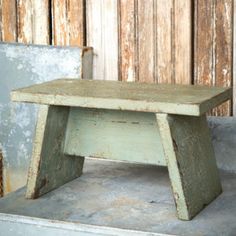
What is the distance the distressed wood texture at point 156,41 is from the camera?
8.16ft

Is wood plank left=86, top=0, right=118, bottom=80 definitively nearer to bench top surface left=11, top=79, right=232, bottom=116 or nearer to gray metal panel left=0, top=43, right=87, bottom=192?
gray metal panel left=0, top=43, right=87, bottom=192

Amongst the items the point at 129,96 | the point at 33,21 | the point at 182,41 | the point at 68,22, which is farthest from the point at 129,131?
the point at 33,21

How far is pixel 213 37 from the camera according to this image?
8.02 ft

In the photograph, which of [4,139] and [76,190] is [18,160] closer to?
[4,139]

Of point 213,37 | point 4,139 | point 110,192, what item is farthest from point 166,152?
point 4,139

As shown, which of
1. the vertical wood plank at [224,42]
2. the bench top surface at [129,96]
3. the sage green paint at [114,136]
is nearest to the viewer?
the bench top surface at [129,96]

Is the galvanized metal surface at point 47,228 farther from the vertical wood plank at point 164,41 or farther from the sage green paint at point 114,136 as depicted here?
the vertical wood plank at point 164,41

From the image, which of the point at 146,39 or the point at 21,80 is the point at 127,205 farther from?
the point at 21,80

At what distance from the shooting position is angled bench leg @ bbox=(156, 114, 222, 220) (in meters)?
1.93

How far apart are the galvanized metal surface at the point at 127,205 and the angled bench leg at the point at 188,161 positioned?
4 cm

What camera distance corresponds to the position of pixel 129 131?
2133 millimetres

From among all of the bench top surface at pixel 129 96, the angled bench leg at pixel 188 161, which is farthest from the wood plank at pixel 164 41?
the angled bench leg at pixel 188 161

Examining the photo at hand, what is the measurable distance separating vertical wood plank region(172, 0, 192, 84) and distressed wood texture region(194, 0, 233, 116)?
3 cm

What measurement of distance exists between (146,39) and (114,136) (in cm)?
54
